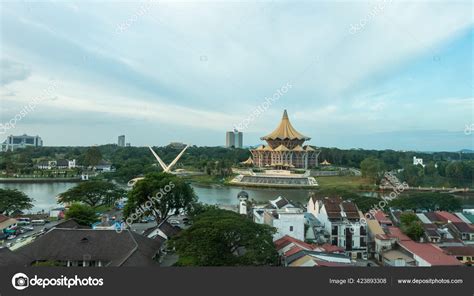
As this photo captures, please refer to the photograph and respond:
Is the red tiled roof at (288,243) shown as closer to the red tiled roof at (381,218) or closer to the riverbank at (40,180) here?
the red tiled roof at (381,218)

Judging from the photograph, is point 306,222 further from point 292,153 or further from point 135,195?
point 292,153

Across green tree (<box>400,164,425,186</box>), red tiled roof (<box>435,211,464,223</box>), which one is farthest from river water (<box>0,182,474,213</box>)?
red tiled roof (<box>435,211,464,223</box>)

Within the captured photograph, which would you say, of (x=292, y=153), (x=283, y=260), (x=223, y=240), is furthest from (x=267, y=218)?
(x=292, y=153)

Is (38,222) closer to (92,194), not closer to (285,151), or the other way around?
(92,194)

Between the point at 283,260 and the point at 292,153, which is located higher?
the point at 292,153

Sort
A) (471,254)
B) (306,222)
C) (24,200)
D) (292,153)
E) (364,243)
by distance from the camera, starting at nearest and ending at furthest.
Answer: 1. (471,254)
2. (364,243)
3. (306,222)
4. (24,200)
5. (292,153)

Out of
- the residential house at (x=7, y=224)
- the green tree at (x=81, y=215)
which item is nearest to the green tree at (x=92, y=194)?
the residential house at (x=7, y=224)
